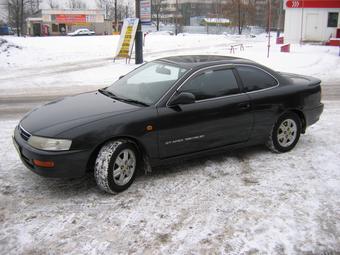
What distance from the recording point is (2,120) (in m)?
8.26

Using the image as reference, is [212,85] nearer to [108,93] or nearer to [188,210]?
[108,93]

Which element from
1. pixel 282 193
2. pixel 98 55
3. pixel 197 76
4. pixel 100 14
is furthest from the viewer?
pixel 100 14

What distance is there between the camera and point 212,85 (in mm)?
5309

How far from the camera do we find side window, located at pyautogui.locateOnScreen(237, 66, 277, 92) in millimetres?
5595

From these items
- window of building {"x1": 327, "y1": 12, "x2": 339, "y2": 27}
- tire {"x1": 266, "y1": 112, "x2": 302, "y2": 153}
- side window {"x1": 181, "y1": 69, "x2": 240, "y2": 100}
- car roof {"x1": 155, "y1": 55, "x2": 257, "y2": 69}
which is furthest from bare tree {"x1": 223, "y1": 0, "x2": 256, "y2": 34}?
side window {"x1": 181, "y1": 69, "x2": 240, "y2": 100}

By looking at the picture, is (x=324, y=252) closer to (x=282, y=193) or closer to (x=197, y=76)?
(x=282, y=193)

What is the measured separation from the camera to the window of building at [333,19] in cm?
3238

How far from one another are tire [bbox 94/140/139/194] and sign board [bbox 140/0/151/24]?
13884 mm

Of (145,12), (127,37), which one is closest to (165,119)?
(145,12)

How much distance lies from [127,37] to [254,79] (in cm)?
1381

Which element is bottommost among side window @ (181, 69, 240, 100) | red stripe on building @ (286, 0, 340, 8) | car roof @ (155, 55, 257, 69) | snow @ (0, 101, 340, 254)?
snow @ (0, 101, 340, 254)

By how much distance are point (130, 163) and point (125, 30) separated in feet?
49.1

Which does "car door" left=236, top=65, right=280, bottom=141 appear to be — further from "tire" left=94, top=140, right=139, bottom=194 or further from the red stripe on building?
the red stripe on building

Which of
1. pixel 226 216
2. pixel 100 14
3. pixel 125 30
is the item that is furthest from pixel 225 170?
pixel 100 14
